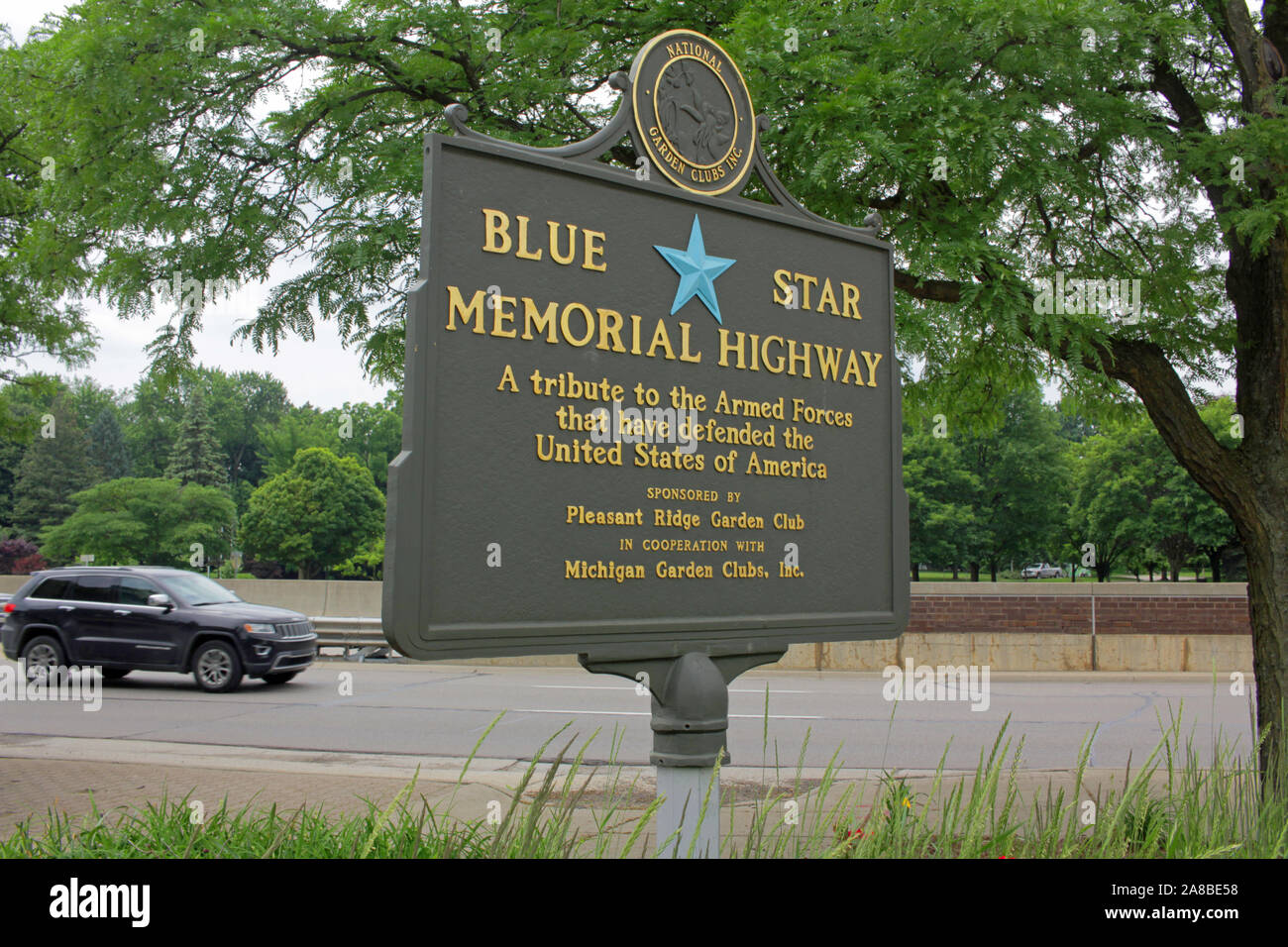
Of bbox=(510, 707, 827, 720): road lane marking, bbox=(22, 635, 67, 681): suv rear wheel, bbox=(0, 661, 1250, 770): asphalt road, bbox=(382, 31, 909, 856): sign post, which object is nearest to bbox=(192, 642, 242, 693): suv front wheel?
bbox=(0, 661, 1250, 770): asphalt road

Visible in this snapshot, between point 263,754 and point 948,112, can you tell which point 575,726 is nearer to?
point 263,754

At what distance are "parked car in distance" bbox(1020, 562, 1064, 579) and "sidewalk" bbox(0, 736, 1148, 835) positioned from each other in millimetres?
78037

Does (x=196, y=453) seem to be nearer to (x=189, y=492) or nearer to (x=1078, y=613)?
(x=189, y=492)

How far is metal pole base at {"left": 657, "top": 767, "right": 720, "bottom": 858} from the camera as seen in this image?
10.9 feet

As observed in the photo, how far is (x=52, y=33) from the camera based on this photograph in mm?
7062

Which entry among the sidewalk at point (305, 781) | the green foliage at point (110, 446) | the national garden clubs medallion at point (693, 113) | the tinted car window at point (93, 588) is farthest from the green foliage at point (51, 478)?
the national garden clubs medallion at point (693, 113)

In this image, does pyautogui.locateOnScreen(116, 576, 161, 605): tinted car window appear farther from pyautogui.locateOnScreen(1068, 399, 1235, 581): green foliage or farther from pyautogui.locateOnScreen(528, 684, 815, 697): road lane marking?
pyautogui.locateOnScreen(1068, 399, 1235, 581): green foliage

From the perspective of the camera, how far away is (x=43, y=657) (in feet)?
50.5

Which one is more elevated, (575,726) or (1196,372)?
(1196,372)

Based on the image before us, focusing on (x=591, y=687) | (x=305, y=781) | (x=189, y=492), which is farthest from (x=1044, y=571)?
(x=305, y=781)

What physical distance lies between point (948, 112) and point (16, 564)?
64.5 meters

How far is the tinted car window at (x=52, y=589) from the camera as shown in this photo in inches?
611

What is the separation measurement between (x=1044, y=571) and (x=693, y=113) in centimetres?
9113

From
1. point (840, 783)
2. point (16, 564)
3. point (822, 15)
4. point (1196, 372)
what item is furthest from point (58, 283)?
point (16, 564)
